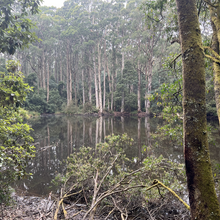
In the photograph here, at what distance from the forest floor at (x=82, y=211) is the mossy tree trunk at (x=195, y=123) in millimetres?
1783

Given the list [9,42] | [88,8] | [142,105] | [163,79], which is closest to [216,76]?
[9,42]

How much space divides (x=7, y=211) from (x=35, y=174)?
2468mm

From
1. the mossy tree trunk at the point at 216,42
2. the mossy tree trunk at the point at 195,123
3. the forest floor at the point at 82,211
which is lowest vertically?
the forest floor at the point at 82,211

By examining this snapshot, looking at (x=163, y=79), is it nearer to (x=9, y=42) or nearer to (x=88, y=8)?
(x=88, y=8)

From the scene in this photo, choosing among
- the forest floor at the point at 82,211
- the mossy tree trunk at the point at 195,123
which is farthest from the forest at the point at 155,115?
the forest floor at the point at 82,211

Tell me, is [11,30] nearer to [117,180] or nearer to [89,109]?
[117,180]

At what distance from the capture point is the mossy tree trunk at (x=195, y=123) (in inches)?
50.8

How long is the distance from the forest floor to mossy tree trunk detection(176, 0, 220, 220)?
5.85 ft

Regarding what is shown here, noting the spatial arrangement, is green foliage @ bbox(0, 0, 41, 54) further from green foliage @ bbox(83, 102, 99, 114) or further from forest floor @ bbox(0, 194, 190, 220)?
green foliage @ bbox(83, 102, 99, 114)

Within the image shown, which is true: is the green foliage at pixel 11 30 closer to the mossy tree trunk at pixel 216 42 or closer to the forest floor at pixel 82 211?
the forest floor at pixel 82 211

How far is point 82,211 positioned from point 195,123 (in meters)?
2.98

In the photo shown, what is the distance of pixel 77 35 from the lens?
3406 centimetres

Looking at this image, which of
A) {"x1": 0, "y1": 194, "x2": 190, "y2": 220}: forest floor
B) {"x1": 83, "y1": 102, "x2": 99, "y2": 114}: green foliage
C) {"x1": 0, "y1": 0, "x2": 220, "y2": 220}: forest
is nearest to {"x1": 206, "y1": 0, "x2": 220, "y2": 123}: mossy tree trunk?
{"x1": 0, "y1": 0, "x2": 220, "y2": 220}: forest

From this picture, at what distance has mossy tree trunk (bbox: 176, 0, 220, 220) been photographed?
1.29 m
